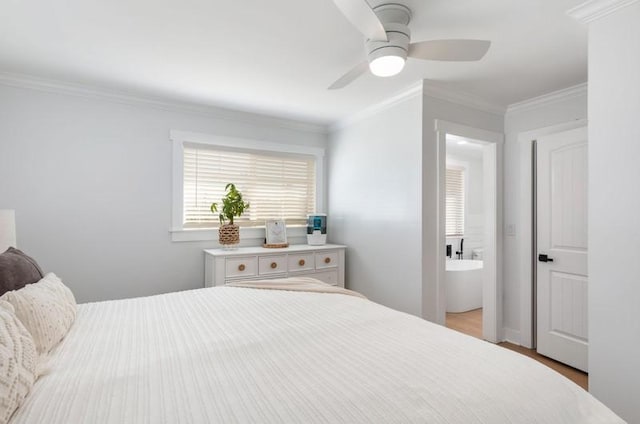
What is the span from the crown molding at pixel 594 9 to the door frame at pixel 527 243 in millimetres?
1494

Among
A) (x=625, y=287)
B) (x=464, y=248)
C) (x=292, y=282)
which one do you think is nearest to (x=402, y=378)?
(x=292, y=282)

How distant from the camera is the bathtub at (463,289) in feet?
14.1

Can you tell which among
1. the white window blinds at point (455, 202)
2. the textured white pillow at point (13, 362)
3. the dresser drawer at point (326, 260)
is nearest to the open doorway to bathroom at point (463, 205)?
the white window blinds at point (455, 202)

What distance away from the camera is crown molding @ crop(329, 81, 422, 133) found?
9.67 feet

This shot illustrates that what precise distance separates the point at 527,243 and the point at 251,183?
3.03 meters

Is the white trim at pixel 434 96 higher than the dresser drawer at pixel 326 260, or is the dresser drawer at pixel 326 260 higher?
the white trim at pixel 434 96

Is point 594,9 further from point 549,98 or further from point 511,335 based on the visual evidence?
point 511,335

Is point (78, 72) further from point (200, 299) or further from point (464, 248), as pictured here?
point (464, 248)

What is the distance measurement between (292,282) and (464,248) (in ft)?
14.3

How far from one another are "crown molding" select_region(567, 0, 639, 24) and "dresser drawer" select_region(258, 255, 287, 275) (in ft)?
9.61

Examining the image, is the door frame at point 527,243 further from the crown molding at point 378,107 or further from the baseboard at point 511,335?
the crown molding at point 378,107

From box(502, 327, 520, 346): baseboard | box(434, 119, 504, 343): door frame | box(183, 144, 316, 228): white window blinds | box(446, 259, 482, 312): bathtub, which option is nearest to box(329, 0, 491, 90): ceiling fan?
box(434, 119, 504, 343): door frame

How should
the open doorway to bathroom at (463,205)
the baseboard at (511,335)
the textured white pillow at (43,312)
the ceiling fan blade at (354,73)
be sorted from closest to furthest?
the textured white pillow at (43,312) < the ceiling fan blade at (354,73) < the baseboard at (511,335) < the open doorway to bathroom at (463,205)

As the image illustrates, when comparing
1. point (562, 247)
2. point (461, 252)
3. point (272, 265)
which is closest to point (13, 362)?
point (272, 265)
